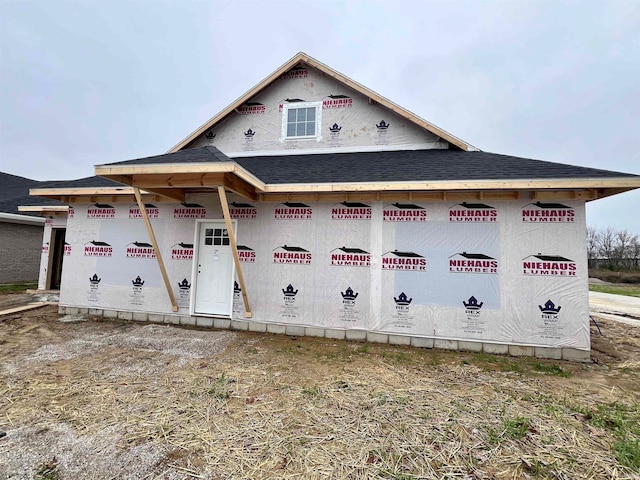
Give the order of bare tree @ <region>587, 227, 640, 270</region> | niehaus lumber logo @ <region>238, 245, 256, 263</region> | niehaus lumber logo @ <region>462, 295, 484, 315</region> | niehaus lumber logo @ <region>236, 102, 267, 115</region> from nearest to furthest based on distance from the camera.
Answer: niehaus lumber logo @ <region>462, 295, 484, 315</region> → niehaus lumber logo @ <region>238, 245, 256, 263</region> → niehaus lumber logo @ <region>236, 102, 267, 115</region> → bare tree @ <region>587, 227, 640, 270</region>

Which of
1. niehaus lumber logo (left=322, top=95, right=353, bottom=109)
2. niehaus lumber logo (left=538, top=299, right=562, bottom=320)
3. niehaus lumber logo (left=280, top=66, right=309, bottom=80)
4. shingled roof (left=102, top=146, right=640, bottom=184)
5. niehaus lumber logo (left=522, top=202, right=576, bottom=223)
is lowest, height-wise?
niehaus lumber logo (left=538, top=299, right=562, bottom=320)

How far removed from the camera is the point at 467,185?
483 cm

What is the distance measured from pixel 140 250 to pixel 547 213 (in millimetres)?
8608

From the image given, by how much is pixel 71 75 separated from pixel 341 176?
27311 millimetres

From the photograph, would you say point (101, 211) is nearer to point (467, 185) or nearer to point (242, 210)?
point (242, 210)

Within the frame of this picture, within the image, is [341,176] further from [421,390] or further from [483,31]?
[483,31]

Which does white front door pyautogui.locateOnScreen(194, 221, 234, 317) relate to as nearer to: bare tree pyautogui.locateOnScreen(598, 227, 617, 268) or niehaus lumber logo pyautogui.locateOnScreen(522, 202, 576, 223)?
niehaus lumber logo pyautogui.locateOnScreen(522, 202, 576, 223)

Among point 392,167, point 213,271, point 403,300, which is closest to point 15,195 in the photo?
point 213,271

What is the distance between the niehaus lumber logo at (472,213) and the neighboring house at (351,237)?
19mm

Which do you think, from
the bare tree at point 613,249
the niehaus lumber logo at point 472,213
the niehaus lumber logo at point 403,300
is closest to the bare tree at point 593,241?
the bare tree at point 613,249

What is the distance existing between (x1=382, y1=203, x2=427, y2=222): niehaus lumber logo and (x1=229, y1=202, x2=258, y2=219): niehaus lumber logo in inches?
111

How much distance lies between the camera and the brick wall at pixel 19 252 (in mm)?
A: 11453

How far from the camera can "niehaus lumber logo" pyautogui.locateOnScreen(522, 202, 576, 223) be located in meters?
4.89

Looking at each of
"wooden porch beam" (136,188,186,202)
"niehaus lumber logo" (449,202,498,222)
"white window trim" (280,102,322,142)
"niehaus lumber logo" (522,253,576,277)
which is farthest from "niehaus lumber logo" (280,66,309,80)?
"niehaus lumber logo" (522,253,576,277)
